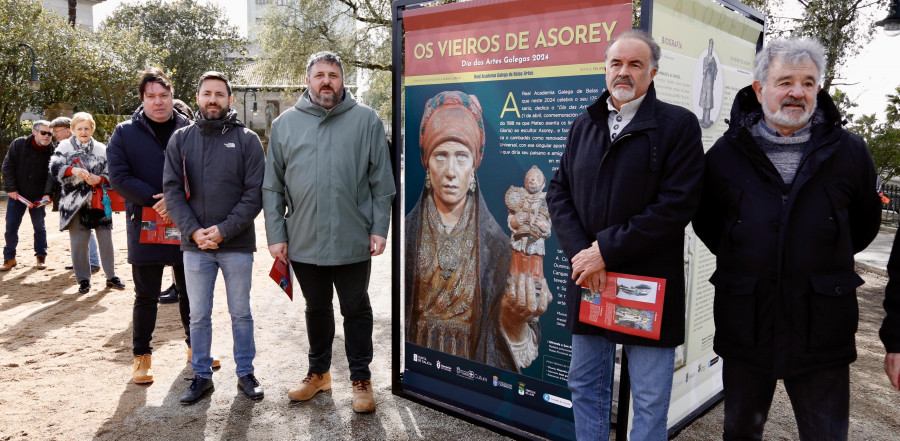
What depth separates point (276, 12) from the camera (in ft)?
57.3

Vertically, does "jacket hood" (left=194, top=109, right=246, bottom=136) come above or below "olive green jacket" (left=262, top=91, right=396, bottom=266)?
above

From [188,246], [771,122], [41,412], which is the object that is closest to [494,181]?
[771,122]

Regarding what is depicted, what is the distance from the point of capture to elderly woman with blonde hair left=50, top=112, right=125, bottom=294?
6574 millimetres

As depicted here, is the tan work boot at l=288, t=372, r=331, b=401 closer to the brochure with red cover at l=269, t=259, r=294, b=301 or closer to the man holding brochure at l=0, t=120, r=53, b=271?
the brochure with red cover at l=269, t=259, r=294, b=301

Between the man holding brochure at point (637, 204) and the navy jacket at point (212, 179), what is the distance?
217 centimetres

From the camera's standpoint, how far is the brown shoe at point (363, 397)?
386 cm

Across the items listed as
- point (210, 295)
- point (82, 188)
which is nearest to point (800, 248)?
point (210, 295)

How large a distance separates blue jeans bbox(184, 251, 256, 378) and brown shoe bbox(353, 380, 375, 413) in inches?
30.8

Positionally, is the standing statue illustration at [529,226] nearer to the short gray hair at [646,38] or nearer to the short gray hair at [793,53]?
the short gray hair at [646,38]

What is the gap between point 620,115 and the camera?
2562 millimetres

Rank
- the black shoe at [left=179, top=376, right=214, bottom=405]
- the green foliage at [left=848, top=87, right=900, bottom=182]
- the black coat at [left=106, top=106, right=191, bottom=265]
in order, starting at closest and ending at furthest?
the black shoe at [left=179, top=376, right=214, bottom=405]
the black coat at [left=106, top=106, right=191, bottom=265]
the green foliage at [left=848, top=87, right=900, bottom=182]

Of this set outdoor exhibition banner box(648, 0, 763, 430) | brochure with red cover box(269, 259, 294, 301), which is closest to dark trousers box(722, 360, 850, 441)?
outdoor exhibition banner box(648, 0, 763, 430)

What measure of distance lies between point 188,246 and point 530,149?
220cm

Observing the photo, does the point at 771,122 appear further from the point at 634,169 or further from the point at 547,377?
the point at 547,377
